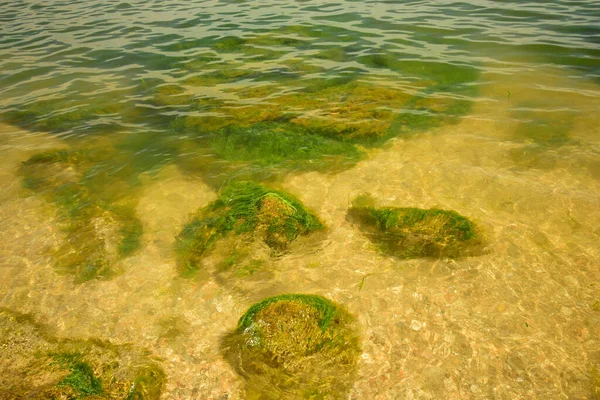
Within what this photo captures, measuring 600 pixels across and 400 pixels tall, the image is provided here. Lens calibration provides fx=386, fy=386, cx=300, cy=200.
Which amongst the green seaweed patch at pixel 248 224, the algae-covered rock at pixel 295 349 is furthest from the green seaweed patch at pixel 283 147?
the algae-covered rock at pixel 295 349

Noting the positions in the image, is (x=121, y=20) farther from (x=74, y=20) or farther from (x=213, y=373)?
(x=213, y=373)

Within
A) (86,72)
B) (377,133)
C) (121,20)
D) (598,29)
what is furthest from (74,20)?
(598,29)

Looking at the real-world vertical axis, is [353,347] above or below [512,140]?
below

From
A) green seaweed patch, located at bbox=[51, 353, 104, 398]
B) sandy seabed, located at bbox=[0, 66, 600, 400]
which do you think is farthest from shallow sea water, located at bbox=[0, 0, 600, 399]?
green seaweed patch, located at bbox=[51, 353, 104, 398]

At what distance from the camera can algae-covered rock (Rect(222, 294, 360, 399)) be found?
3.17 meters

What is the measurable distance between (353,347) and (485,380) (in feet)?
3.56

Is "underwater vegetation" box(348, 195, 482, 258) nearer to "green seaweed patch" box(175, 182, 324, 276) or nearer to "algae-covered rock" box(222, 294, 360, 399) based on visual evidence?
"green seaweed patch" box(175, 182, 324, 276)

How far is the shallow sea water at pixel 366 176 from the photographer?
3.45m

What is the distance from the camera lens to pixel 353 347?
3.45 metres

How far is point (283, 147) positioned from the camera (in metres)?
6.76

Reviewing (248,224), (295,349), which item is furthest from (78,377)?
(248,224)

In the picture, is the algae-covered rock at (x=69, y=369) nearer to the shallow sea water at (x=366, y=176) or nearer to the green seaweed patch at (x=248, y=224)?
the shallow sea water at (x=366, y=176)

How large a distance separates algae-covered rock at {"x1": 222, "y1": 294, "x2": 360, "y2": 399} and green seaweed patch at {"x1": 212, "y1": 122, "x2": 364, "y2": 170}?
2.98 m

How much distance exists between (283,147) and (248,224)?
7.36ft
